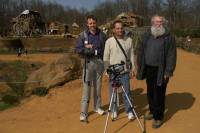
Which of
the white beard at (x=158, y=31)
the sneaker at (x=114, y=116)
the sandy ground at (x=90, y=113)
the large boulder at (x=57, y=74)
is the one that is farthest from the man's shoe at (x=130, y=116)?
the large boulder at (x=57, y=74)

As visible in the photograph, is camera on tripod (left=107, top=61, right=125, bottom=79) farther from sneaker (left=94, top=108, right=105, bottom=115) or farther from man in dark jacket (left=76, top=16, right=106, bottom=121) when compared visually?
sneaker (left=94, top=108, right=105, bottom=115)

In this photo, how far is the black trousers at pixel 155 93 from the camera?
8102 millimetres

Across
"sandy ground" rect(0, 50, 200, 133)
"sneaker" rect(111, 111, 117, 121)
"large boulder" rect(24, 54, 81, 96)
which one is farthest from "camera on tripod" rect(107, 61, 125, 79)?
"large boulder" rect(24, 54, 81, 96)

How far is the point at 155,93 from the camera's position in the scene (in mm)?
8148

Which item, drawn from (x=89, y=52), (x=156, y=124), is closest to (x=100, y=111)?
(x=89, y=52)

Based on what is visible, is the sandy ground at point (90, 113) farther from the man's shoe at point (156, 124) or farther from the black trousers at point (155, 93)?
the black trousers at point (155, 93)

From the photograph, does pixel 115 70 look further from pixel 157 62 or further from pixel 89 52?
pixel 157 62

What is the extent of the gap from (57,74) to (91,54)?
452cm

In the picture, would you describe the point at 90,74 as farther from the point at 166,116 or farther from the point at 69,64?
the point at 69,64

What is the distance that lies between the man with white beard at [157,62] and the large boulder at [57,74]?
4.75 metres

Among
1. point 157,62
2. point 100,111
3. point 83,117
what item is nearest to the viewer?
point 157,62

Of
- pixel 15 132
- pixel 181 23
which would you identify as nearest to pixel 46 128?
pixel 15 132

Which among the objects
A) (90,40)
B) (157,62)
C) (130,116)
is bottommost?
(130,116)

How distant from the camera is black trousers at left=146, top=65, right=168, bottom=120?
26.6 ft
